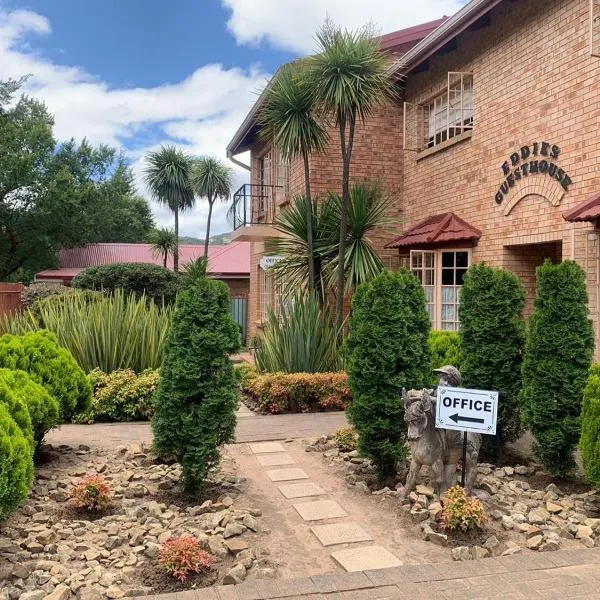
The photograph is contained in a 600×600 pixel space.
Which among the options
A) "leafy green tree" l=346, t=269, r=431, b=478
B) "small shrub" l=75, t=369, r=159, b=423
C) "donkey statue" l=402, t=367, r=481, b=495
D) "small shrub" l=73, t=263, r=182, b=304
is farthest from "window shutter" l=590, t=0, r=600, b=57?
"small shrub" l=73, t=263, r=182, b=304

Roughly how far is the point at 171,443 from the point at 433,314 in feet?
23.1

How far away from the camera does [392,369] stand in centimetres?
510

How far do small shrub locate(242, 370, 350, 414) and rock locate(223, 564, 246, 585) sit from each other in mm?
4934

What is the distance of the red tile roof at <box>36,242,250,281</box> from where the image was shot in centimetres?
2817

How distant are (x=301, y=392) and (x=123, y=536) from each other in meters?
→ 4.74

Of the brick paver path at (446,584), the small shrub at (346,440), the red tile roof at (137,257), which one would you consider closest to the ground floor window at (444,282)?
the small shrub at (346,440)

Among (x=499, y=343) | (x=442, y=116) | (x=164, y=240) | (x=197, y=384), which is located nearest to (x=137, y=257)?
(x=164, y=240)

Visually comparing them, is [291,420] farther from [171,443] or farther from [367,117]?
[367,117]

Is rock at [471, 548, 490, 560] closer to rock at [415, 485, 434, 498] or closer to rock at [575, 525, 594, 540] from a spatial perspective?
rock at [575, 525, 594, 540]

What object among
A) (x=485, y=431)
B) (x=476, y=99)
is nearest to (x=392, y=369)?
(x=485, y=431)

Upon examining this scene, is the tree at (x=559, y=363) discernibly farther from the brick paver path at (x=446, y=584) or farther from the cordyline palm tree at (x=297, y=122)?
the cordyline palm tree at (x=297, y=122)

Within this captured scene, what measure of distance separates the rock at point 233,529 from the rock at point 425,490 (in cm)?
144

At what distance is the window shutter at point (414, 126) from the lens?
40.3ft

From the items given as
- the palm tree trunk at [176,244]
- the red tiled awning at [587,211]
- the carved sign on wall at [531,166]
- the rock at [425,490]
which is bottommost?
the rock at [425,490]
